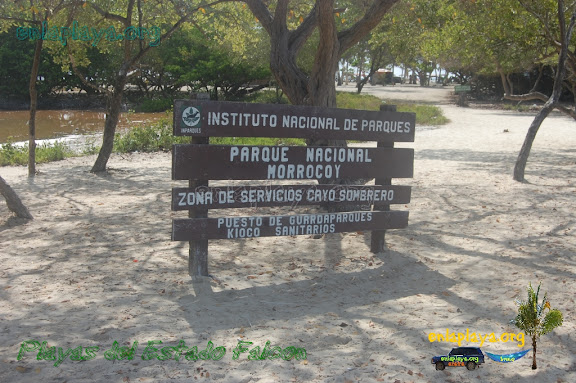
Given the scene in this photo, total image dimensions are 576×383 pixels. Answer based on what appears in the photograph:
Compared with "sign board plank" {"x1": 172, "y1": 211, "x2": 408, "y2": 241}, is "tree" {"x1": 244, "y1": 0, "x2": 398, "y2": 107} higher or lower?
higher

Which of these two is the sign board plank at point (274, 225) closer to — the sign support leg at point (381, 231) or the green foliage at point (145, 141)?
the sign support leg at point (381, 231)

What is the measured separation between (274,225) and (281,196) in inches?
11.0

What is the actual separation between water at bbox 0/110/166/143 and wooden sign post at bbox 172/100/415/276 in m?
18.1

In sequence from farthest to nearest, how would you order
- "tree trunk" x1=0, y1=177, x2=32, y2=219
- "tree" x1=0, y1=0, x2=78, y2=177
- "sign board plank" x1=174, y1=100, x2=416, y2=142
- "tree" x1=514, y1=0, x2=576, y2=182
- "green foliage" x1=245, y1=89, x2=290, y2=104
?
1. "green foliage" x1=245, y1=89, x2=290, y2=104
2. "tree" x1=0, y1=0, x2=78, y2=177
3. "tree" x1=514, y1=0, x2=576, y2=182
4. "tree trunk" x1=0, y1=177, x2=32, y2=219
5. "sign board plank" x1=174, y1=100, x2=416, y2=142

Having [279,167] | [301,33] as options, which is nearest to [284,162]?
[279,167]

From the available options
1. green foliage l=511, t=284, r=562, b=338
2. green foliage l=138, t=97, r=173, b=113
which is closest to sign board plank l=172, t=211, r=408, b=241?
green foliage l=511, t=284, r=562, b=338

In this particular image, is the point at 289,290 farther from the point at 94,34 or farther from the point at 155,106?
the point at 155,106

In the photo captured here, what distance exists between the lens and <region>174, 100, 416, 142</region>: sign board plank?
4715 millimetres

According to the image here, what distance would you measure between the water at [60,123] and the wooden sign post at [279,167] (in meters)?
18.1

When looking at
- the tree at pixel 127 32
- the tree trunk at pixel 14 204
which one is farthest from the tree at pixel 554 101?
the tree trunk at pixel 14 204

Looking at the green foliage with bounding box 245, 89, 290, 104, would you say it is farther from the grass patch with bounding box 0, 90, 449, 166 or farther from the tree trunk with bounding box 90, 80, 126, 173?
the tree trunk with bounding box 90, 80, 126, 173

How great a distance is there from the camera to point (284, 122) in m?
5.14

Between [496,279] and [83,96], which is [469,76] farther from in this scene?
[496,279]

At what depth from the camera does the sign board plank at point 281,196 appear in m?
4.85
